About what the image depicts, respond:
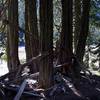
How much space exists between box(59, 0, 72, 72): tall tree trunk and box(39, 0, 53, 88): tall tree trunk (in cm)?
114

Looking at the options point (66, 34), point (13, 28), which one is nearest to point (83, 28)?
point (66, 34)

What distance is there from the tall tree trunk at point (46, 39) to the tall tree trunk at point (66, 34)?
1.14m

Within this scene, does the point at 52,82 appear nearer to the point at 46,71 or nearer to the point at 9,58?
the point at 46,71

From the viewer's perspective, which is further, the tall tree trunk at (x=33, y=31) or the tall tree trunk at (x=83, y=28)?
the tall tree trunk at (x=83, y=28)

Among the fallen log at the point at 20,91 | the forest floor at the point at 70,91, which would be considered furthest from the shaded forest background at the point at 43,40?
the fallen log at the point at 20,91

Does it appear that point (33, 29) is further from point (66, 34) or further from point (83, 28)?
point (83, 28)

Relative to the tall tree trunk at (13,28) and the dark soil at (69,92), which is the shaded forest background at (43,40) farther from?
the dark soil at (69,92)

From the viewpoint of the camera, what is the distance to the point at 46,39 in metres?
7.18

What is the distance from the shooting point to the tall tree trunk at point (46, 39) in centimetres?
708

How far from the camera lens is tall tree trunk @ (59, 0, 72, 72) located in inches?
332

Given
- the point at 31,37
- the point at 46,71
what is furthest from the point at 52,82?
the point at 31,37

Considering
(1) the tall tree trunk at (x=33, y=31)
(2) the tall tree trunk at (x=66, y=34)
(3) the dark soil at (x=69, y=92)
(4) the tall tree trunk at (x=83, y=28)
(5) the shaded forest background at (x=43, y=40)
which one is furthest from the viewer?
(4) the tall tree trunk at (x=83, y=28)

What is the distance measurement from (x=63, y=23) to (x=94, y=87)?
1938 millimetres

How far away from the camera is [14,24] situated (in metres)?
8.45
